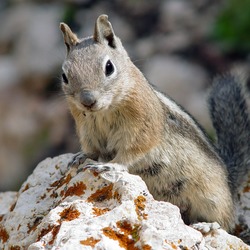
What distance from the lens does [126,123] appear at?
17.8 feet

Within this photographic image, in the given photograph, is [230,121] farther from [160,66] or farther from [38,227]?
[160,66]

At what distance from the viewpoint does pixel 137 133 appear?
5.44 m

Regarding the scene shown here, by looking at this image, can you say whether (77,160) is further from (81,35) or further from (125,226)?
(81,35)

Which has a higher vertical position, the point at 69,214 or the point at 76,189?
the point at 76,189

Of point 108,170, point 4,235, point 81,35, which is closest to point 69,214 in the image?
point 108,170

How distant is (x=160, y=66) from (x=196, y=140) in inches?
214

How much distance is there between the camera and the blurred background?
10852 mm

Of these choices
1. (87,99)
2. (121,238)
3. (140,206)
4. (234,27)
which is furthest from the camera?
(234,27)

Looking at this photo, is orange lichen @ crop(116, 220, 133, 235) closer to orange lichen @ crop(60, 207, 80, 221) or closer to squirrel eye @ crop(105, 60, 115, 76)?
orange lichen @ crop(60, 207, 80, 221)

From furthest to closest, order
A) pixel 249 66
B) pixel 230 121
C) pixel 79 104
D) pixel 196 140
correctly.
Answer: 1. pixel 249 66
2. pixel 230 121
3. pixel 196 140
4. pixel 79 104

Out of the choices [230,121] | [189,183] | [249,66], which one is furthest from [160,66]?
[189,183]

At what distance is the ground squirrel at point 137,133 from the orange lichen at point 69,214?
30.2 inches

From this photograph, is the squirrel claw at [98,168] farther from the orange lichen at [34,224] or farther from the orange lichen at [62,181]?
the orange lichen at [34,224]

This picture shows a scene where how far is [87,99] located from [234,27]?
6482 millimetres
